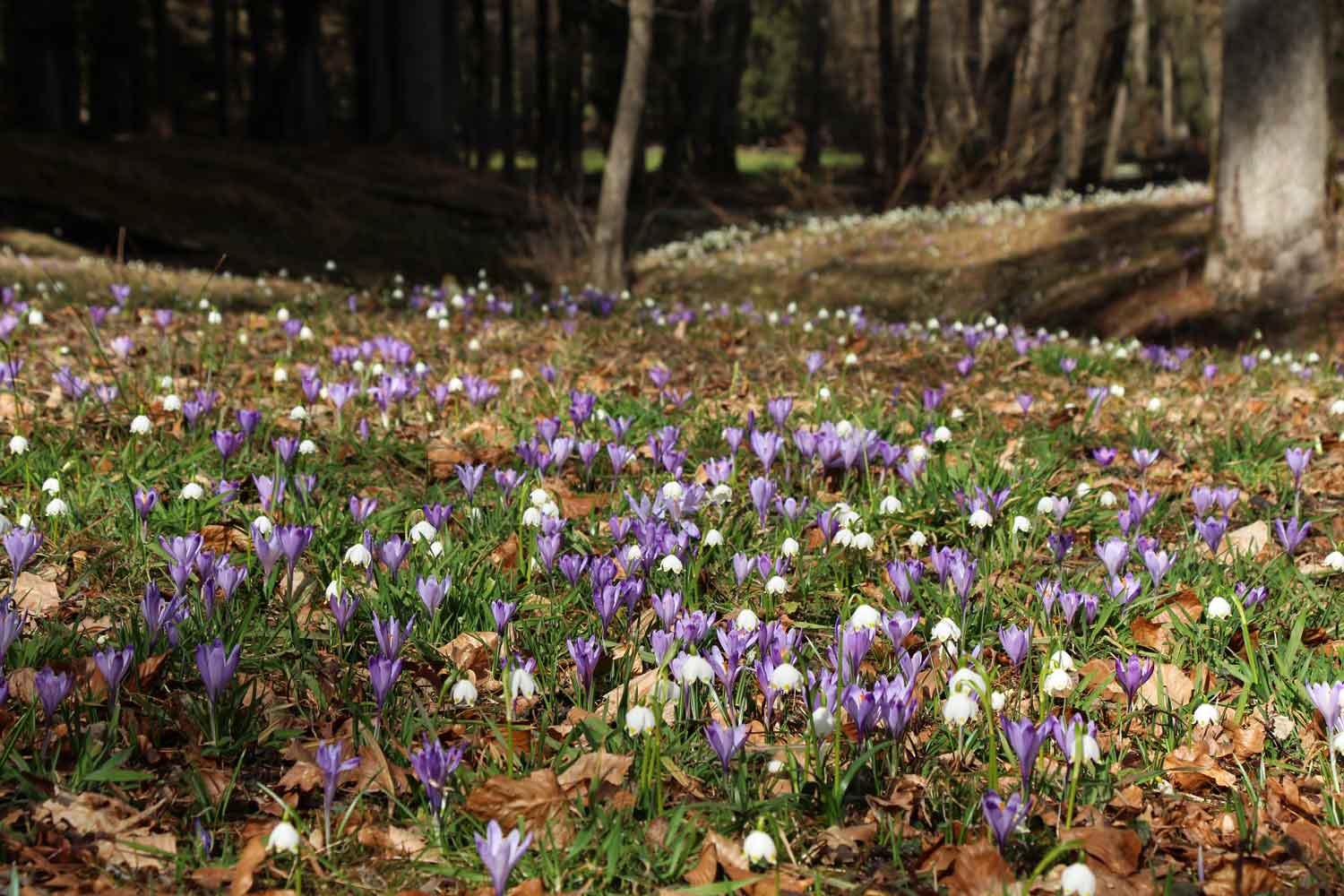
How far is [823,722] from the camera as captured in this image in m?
2.23

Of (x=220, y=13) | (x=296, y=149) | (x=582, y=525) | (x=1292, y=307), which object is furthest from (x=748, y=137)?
(x=582, y=525)

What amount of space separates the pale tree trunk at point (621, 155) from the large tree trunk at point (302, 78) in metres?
13.9

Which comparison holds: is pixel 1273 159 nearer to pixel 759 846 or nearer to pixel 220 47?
pixel 759 846

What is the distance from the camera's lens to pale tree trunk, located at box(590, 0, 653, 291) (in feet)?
40.7

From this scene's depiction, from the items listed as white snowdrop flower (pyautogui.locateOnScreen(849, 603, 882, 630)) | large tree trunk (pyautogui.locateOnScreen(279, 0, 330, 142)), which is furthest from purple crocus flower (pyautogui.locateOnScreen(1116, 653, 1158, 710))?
large tree trunk (pyautogui.locateOnScreen(279, 0, 330, 142))

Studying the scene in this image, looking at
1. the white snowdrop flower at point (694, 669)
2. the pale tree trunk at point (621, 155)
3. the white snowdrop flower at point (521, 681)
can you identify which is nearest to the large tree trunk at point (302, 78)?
the pale tree trunk at point (621, 155)

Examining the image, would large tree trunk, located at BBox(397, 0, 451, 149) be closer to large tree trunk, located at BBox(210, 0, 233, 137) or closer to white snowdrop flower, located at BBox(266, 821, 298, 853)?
large tree trunk, located at BBox(210, 0, 233, 137)

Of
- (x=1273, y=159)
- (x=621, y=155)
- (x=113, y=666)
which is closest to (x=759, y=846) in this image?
(x=113, y=666)

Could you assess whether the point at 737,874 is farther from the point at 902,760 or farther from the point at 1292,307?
the point at 1292,307

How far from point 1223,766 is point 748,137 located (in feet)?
202

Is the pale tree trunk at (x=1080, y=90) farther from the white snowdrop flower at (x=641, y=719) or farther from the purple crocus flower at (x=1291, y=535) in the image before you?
the white snowdrop flower at (x=641, y=719)

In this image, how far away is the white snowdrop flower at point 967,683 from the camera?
89.0 inches

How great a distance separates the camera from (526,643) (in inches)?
109

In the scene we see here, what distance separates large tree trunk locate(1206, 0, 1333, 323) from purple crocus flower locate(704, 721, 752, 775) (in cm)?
851
